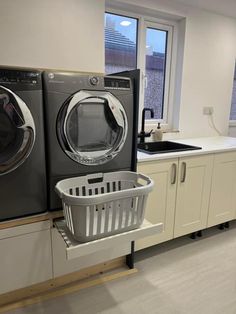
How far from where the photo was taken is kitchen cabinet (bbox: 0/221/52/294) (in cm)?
142

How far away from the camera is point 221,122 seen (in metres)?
3.18

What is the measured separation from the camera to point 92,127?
5.04ft

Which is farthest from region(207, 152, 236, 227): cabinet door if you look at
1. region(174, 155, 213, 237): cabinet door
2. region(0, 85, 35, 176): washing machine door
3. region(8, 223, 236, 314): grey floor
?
region(0, 85, 35, 176): washing machine door

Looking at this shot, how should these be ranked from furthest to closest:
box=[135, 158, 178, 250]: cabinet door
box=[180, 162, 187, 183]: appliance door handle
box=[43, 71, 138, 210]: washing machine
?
box=[180, 162, 187, 183]: appliance door handle, box=[135, 158, 178, 250]: cabinet door, box=[43, 71, 138, 210]: washing machine

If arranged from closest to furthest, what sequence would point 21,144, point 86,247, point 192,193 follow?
point 86,247, point 21,144, point 192,193

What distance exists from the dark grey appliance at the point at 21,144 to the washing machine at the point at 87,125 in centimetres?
6

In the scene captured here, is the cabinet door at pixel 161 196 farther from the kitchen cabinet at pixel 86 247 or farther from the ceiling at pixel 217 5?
the ceiling at pixel 217 5

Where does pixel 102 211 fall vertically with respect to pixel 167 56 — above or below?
below

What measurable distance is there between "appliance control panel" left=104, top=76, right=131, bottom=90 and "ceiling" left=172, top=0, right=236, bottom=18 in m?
1.54

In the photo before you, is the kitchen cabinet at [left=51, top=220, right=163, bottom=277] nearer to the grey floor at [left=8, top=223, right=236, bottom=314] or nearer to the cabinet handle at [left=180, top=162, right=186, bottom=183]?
the grey floor at [left=8, top=223, right=236, bottom=314]

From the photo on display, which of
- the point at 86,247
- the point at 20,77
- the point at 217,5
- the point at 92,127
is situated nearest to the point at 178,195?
the point at 92,127

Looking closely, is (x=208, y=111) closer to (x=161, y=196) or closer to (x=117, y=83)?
(x=161, y=196)

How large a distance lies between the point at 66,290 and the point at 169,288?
2.45 ft

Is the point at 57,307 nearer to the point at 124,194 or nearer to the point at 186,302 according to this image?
the point at 186,302
